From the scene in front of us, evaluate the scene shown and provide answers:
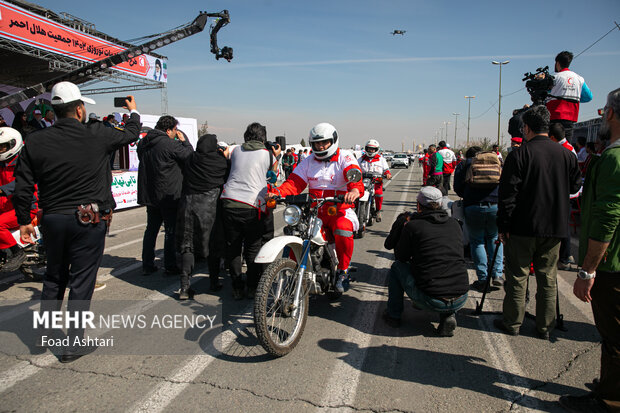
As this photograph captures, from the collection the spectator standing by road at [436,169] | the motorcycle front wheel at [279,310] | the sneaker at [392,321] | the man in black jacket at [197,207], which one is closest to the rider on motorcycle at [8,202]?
the man in black jacket at [197,207]

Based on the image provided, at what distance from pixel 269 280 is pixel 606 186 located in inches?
92.3

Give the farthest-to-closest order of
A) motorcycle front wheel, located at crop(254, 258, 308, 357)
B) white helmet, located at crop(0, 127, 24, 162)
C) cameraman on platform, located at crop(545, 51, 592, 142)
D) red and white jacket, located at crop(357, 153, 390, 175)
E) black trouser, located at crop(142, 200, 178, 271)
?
red and white jacket, located at crop(357, 153, 390, 175) → black trouser, located at crop(142, 200, 178, 271) → cameraman on platform, located at crop(545, 51, 592, 142) → white helmet, located at crop(0, 127, 24, 162) → motorcycle front wheel, located at crop(254, 258, 308, 357)

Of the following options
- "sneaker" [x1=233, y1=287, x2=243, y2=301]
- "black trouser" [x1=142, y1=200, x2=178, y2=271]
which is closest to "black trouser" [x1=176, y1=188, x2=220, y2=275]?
"sneaker" [x1=233, y1=287, x2=243, y2=301]

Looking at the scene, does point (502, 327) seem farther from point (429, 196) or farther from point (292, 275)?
point (292, 275)

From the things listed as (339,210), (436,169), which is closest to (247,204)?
(339,210)

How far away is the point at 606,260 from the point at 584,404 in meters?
0.97

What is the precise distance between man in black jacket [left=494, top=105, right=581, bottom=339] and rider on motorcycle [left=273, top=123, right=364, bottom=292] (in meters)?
1.49

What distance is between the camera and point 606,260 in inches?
96.3

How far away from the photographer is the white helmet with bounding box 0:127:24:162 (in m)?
4.66

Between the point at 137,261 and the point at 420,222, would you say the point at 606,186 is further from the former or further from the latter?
the point at 137,261

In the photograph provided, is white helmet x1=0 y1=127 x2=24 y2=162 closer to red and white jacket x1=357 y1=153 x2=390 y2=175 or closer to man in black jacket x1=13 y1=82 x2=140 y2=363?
man in black jacket x1=13 y1=82 x2=140 y2=363

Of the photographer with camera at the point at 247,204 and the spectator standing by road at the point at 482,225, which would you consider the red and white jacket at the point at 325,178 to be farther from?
the spectator standing by road at the point at 482,225

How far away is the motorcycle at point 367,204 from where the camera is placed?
8.02 m

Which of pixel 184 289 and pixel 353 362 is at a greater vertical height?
pixel 184 289
